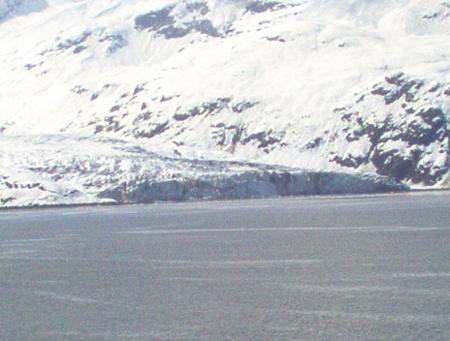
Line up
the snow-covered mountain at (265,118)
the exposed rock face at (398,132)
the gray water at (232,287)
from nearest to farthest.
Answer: the gray water at (232,287) < the snow-covered mountain at (265,118) < the exposed rock face at (398,132)

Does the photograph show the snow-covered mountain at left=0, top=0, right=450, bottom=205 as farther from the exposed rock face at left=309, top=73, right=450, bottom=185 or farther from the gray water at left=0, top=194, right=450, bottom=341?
the gray water at left=0, top=194, right=450, bottom=341

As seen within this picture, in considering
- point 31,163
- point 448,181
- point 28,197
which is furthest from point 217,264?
point 448,181

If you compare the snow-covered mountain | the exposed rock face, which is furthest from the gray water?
the exposed rock face

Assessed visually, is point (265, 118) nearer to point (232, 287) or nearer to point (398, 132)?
point (398, 132)

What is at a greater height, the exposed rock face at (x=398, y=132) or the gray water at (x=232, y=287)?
the gray water at (x=232, y=287)

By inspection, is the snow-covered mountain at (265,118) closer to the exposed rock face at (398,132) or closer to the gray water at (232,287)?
the exposed rock face at (398,132)

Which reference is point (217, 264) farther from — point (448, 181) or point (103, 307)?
point (448, 181)

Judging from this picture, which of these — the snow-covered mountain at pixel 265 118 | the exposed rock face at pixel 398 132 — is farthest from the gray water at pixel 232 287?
the exposed rock face at pixel 398 132

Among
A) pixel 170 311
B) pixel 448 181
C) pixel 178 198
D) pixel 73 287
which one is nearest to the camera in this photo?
pixel 170 311
